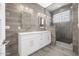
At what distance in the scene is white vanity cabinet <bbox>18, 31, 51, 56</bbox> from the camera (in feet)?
4.38

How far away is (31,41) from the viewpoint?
1.38m

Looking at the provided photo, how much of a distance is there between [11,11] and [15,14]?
0.29 feet

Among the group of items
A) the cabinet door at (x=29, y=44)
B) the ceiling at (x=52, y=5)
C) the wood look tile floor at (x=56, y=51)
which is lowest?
the wood look tile floor at (x=56, y=51)

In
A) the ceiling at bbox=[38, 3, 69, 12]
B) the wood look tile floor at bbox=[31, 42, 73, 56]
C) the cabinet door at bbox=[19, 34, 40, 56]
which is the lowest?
the wood look tile floor at bbox=[31, 42, 73, 56]

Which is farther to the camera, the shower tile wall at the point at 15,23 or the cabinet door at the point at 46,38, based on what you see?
the cabinet door at the point at 46,38

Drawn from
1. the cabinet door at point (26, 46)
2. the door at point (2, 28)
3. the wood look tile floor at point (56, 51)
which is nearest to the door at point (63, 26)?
the wood look tile floor at point (56, 51)

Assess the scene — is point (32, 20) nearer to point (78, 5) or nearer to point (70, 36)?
point (70, 36)

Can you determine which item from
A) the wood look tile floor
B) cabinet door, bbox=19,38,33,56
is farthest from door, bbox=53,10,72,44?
cabinet door, bbox=19,38,33,56

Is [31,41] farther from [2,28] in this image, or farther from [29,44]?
[2,28]

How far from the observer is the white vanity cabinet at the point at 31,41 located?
1.34 m

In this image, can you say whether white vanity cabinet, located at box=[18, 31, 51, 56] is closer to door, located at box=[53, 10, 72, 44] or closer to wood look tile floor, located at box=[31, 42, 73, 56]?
wood look tile floor, located at box=[31, 42, 73, 56]

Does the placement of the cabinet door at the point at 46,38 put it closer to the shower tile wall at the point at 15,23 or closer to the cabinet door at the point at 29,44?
the cabinet door at the point at 29,44

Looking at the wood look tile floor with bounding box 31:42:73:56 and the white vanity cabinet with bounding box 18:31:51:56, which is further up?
the white vanity cabinet with bounding box 18:31:51:56

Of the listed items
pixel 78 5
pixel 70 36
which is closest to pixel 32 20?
pixel 70 36
